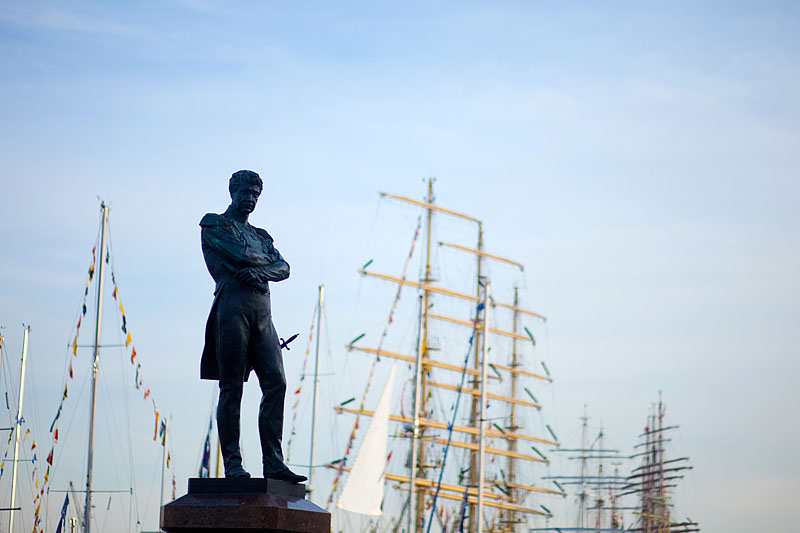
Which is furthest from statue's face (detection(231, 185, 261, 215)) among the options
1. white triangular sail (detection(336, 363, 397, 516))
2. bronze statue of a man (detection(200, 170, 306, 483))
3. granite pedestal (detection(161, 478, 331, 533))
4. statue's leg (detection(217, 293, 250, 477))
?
white triangular sail (detection(336, 363, 397, 516))

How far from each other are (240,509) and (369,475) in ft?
163

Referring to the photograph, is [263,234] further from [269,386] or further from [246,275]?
[269,386]

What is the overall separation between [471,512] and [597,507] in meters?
33.2

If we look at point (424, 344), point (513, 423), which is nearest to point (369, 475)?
point (424, 344)

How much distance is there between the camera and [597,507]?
109m

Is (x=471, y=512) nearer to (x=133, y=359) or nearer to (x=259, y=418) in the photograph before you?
(x=133, y=359)

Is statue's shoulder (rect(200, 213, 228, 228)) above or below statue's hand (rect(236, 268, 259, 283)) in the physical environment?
above

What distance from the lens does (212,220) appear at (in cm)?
1375

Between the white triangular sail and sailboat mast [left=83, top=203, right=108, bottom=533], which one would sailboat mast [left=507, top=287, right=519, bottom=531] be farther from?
sailboat mast [left=83, top=203, right=108, bottom=533]

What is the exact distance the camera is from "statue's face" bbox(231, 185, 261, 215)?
1392 centimetres

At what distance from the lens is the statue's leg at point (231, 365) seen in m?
13.4

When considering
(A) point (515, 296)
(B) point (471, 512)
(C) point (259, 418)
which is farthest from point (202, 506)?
(A) point (515, 296)

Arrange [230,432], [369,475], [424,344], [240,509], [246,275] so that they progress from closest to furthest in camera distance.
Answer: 1. [240,509]
2. [230,432]
3. [246,275]
4. [369,475]
5. [424,344]

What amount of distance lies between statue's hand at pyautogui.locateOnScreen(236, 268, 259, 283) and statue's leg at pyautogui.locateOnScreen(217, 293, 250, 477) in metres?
0.23
